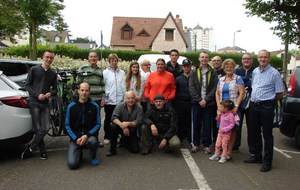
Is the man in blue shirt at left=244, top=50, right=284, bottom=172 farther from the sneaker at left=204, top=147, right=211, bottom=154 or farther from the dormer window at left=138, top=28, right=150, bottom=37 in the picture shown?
the dormer window at left=138, top=28, right=150, bottom=37

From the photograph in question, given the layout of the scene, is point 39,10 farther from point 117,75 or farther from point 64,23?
point 117,75

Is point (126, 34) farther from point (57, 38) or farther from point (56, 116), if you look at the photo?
point (57, 38)

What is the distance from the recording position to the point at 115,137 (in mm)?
6320

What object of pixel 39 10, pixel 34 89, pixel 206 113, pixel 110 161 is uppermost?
pixel 39 10

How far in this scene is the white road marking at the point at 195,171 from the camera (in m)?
4.82

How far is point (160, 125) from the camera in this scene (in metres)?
6.46

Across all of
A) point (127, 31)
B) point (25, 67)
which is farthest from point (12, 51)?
point (25, 67)

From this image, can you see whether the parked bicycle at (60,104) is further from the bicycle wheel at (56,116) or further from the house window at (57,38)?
the house window at (57,38)

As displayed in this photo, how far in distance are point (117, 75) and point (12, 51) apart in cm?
3198

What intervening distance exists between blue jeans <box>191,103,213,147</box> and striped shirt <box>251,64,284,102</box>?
1.13m

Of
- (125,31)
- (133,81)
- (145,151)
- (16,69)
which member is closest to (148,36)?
(125,31)

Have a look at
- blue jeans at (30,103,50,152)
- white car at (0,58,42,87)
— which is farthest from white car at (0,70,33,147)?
white car at (0,58,42,87)

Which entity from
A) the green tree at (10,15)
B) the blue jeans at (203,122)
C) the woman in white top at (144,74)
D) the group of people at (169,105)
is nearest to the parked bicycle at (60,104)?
the group of people at (169,105)

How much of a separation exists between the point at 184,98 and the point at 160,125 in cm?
81
